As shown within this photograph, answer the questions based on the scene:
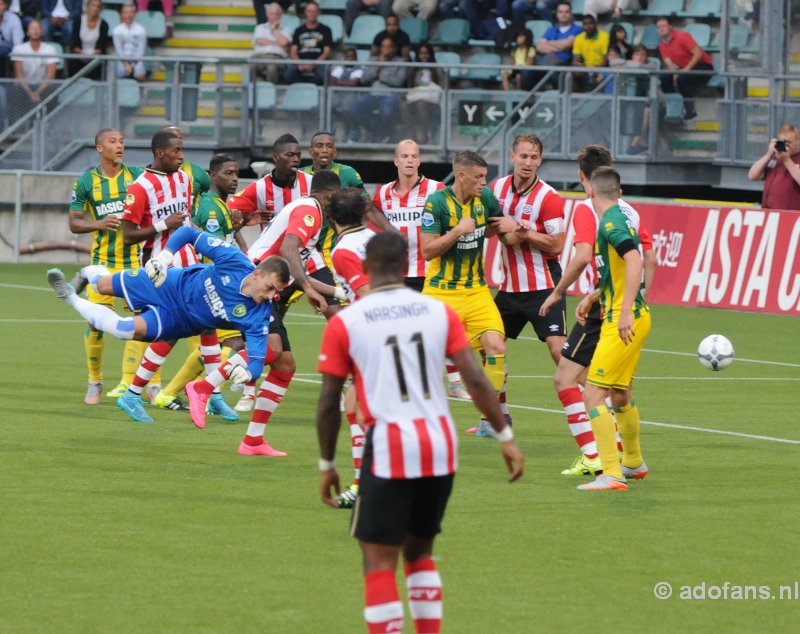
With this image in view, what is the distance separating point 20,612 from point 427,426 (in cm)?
204

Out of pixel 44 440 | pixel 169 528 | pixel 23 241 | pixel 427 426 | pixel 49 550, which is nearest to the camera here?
pixel 427 426

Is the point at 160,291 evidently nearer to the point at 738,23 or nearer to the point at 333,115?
the point at 333,115

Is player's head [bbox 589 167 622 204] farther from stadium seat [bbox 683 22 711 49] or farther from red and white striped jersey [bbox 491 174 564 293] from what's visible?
stadium seat [bbox 683 22 711 49]

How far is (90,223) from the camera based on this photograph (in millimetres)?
13234

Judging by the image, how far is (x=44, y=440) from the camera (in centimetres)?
1092

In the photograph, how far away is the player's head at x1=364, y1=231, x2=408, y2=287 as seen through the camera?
5809 mm

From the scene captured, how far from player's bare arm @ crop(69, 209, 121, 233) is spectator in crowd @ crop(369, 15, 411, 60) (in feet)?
40.9

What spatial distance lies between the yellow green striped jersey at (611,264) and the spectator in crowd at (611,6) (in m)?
17.6

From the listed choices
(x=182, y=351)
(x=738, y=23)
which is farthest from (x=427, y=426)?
(x=738, y=23)

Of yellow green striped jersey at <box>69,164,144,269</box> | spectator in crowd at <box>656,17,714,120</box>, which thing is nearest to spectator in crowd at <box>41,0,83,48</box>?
spectator in crowd at <box>656,17,714,120</box>

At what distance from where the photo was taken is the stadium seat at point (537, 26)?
26.3 meters

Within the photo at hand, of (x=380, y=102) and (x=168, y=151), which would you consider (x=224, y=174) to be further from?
(x=380, y=102)

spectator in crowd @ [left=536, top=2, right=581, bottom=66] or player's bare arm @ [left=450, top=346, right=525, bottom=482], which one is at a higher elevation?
spectator in crowd @ [left=536, top=2, right=581, bottom=66]

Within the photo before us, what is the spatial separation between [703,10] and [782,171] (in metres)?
6.97
